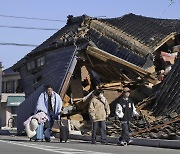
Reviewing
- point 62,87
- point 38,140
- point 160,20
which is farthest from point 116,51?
point 38,140

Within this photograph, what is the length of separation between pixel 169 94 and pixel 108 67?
380cm

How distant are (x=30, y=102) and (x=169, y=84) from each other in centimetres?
702

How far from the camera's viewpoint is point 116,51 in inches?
1018

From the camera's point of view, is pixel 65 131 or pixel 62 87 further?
pixel 62 87

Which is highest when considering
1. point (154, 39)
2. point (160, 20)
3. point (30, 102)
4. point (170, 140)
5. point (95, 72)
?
point (160, 20)

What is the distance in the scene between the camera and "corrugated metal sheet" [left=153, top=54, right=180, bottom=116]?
20.7 meters

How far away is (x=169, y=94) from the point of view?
21.5m

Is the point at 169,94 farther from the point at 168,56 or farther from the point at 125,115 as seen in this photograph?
the point at 125,115

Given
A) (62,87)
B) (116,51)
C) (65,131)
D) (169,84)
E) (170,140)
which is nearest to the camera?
(170,140)

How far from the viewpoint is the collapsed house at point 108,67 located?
23.0m

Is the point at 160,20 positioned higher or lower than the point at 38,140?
higher

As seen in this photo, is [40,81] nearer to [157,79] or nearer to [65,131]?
[157,79]

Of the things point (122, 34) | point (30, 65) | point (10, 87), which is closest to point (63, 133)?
point (122, 34)

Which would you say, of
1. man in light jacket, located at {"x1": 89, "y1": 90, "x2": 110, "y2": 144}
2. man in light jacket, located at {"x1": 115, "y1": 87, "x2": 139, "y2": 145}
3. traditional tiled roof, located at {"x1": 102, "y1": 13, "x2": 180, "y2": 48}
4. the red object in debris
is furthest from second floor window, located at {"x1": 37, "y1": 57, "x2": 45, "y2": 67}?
man in light jacket, located at {"x1": 115, "y1": 87, "x2": 139, "y2": 145}
